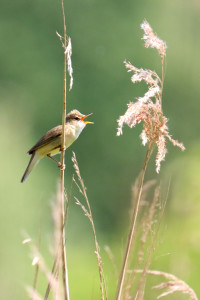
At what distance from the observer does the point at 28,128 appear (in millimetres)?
17656

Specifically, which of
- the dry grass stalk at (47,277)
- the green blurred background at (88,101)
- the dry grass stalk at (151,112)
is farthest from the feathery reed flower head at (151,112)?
the green blurred background at (88,101)

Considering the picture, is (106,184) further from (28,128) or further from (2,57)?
(2,57)

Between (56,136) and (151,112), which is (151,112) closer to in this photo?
(151,112)

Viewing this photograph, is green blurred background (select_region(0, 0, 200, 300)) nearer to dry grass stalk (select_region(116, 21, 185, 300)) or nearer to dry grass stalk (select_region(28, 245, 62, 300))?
dry grass stalk (select_region(116, 21, 185, 300))

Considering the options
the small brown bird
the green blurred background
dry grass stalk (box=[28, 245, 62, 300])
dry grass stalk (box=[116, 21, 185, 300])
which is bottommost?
dry grass stalk (box=[28, 245, 62, 300])

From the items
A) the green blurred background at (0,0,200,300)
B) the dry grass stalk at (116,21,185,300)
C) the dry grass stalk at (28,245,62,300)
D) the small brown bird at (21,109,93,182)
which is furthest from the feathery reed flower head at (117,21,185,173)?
the green blurred background at (0,0,200,300)

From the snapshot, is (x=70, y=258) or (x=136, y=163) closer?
(x=70, y=258)

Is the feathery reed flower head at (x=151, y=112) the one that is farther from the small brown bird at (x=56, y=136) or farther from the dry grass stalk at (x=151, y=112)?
the small brown bird at (x=56, y=136)

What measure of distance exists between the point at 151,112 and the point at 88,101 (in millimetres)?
16253

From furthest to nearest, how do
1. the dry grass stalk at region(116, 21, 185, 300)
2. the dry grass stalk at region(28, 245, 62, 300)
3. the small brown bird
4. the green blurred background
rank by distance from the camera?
the green blurred background → the small brown bird → the dry grass stalk at region(116, 21, 185, 300) → the dry grass stalk at region(28, 245, 62, 300)

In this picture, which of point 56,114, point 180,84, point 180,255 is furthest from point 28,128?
point 180,255

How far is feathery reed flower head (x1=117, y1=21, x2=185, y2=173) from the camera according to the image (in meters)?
2.26

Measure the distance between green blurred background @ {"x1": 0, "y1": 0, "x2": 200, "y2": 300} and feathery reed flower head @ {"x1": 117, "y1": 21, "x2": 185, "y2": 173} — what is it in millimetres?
11360

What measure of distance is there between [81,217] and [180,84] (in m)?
6.18
